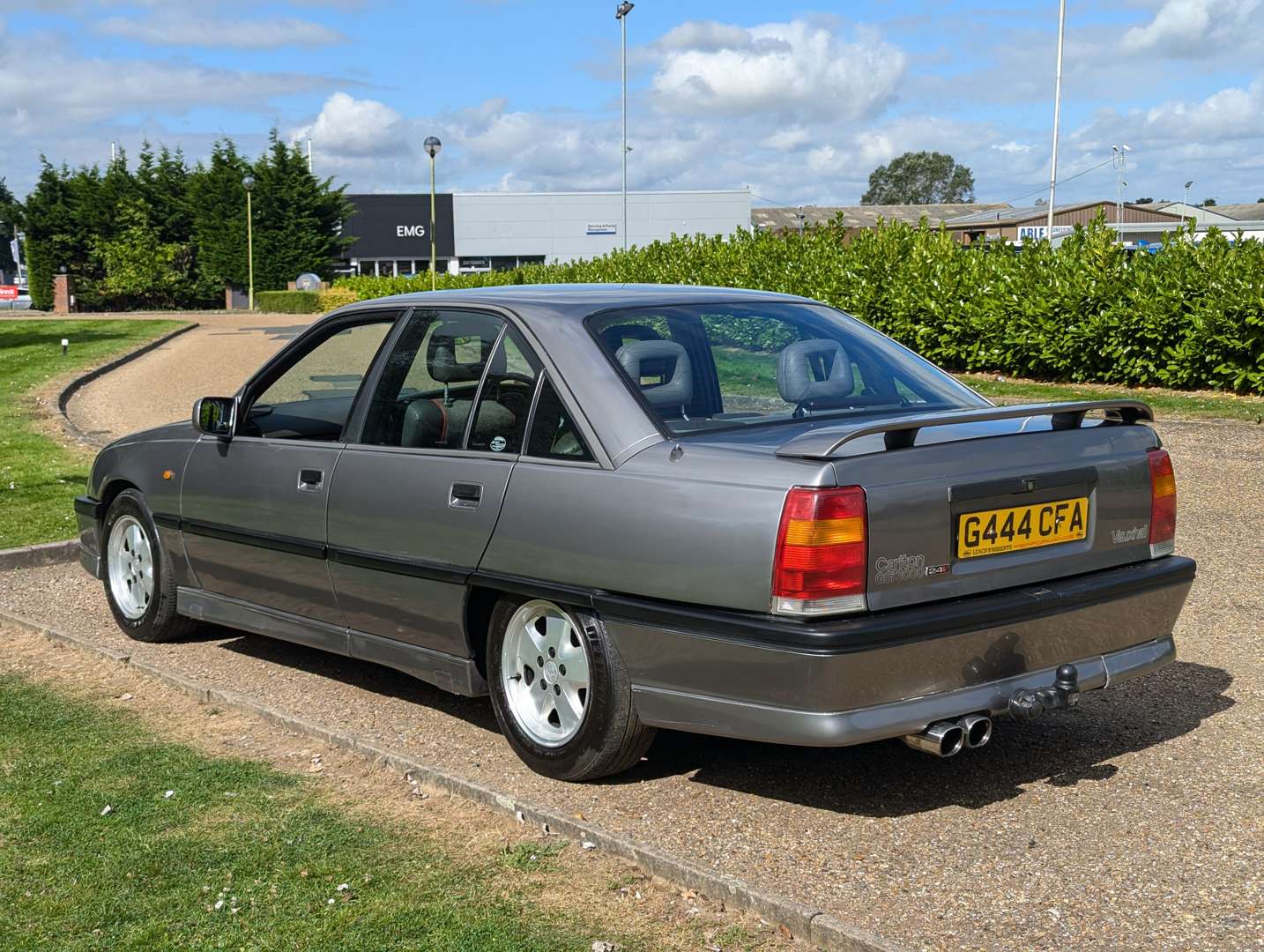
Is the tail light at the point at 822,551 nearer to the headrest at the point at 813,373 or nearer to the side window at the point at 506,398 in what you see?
the headrest at the point at 813,373

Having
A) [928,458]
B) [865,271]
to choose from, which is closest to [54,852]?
[928,458]

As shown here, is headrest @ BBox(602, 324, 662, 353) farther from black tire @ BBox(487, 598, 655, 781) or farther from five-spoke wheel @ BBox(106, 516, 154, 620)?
five-spoke wheel @ BBox(106, 516, 154, 620)

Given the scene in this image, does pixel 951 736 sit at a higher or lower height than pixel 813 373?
lower

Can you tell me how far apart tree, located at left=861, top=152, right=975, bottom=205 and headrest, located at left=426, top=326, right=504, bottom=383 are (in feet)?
459

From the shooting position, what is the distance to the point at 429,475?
5109 mm

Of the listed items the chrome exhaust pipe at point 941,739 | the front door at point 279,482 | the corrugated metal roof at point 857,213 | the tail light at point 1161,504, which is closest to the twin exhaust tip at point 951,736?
the chrome exhaust pipe at point 941,739

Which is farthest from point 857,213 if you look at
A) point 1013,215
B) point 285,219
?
point 285,219

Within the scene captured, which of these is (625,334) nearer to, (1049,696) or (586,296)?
(586,296)

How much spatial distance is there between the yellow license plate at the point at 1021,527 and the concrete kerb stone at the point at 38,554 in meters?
6.36

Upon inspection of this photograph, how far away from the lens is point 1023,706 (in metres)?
4.28

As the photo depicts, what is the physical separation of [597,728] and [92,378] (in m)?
21.0

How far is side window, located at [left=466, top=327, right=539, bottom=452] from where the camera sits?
4.90m

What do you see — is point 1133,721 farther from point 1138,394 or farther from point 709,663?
point 1138,394

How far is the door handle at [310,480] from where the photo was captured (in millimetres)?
5570
